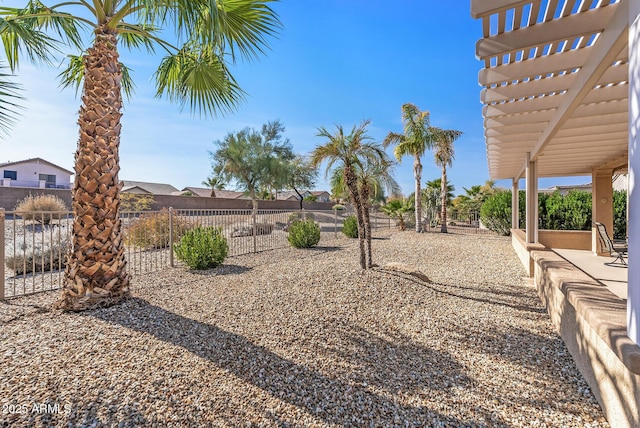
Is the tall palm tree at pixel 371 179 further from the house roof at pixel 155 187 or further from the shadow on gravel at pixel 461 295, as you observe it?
the house roof at pixel 155 187

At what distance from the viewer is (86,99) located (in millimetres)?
4148

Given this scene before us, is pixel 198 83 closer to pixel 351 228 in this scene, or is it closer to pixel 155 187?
pixel 351 228

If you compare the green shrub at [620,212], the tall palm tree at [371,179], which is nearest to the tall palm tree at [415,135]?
the green shrub at [620,212]

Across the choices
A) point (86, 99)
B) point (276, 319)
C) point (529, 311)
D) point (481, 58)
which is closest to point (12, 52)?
point (86, 99)

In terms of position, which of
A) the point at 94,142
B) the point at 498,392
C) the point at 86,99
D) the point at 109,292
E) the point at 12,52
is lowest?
the point at 498,392

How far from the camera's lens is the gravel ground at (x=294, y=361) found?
2232mm

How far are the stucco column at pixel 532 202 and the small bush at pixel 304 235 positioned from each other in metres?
6.36

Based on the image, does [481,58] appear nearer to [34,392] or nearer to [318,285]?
[318,285]

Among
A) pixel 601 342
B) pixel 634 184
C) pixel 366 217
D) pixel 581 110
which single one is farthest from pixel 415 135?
pixel 634 184

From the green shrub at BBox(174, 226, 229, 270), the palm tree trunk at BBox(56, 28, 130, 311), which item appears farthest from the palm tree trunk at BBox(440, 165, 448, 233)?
the palm tree trunk at BBox(56, 28, 130, 311)

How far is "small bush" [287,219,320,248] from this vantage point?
10.6 meters

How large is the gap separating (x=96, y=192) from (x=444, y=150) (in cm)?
1706

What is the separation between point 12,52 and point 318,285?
19.8ft

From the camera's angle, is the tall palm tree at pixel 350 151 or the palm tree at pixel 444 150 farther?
the palm tree at pixel 444 150
